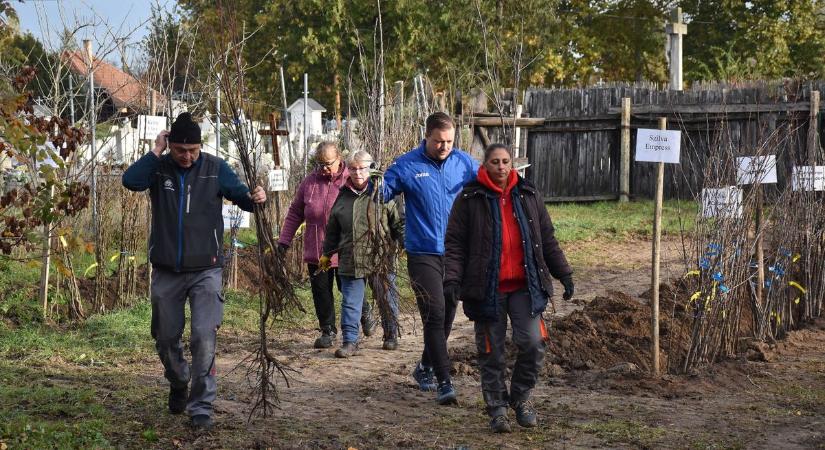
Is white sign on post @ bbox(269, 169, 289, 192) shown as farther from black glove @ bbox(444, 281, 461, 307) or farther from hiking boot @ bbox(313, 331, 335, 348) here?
black glove @ bbox(444, 281, 461, 307)

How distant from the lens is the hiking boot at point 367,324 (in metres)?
9.67

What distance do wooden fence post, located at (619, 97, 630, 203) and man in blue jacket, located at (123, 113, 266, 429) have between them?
15.3 meters

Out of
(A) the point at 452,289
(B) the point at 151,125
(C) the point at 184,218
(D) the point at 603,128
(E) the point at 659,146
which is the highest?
(D) the point at 603,128

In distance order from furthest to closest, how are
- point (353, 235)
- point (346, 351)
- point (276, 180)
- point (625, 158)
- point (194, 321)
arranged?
1. point (625, 158)
2. point (276, 180)
3. point (346, 351)
4. point (353, 235)
5. point (194, 321)

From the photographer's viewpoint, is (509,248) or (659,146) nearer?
(509,248)

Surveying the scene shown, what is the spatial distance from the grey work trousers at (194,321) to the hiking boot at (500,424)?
160 cm

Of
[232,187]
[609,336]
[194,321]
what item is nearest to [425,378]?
[194,321]

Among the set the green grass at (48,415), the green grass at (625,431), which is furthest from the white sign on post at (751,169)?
the green grass at (48,415)

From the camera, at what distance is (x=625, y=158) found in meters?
20.7

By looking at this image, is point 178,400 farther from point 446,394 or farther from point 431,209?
point 431,209

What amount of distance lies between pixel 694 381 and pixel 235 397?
3.17 m

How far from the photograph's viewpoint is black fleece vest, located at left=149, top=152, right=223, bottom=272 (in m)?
6.05

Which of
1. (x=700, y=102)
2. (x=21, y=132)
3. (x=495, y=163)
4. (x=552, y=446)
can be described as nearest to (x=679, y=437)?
(x=552, y=446)

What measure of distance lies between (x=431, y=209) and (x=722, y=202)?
2.20 meters
